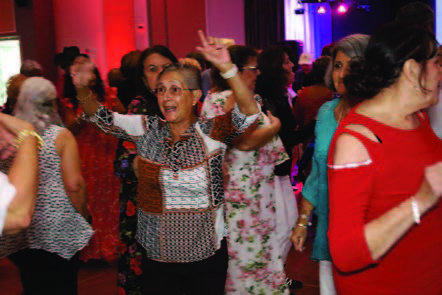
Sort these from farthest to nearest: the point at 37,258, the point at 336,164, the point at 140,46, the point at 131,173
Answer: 1. the point at 140,46
2. the point at 131,173
3. the point at 37,258
4. the point at 336,164

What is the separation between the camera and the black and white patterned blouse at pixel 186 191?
249cm

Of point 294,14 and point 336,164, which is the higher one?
point 294,14

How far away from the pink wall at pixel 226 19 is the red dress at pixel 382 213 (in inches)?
391

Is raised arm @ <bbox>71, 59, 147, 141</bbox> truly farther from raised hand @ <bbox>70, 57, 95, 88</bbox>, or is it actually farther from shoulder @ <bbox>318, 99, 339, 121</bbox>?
shoulder @ <bbox>318, 99, 339, 121</bbox>

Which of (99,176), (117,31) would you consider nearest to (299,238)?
(99,176)

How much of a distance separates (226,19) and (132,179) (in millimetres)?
8801

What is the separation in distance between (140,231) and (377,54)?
1.40 metres

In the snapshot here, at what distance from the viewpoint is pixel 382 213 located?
161 centimetres

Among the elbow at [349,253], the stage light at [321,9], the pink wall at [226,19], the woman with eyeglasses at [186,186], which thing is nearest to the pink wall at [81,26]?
the pink wall at [226,19]

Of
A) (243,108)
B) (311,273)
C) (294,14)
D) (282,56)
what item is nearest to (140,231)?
(243,108)

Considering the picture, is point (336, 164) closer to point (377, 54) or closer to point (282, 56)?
point (377, 54)

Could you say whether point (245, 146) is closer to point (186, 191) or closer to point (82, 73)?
point (186, 191)

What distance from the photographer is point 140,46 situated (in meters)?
11.2

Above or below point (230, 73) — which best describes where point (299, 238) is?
below
